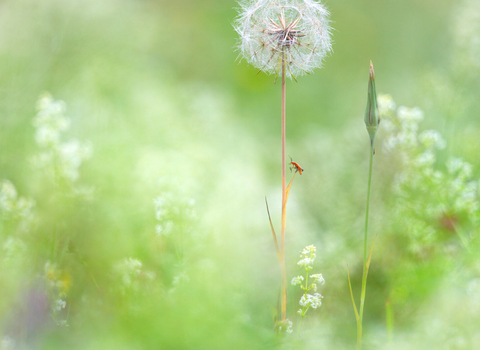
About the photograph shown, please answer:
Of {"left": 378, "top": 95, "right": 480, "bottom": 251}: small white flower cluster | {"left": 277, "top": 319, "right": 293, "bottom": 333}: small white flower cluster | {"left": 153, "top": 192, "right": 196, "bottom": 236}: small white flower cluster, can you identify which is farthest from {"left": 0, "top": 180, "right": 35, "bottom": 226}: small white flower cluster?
{"left": 378, "top": 95, "right": 480, "bottom": 251}: small white flower cluster

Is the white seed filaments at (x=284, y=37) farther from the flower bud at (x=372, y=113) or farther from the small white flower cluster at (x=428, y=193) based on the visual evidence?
the small white flower cluster at (x=428, y=193)

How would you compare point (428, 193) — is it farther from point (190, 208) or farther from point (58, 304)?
point (58, 304)

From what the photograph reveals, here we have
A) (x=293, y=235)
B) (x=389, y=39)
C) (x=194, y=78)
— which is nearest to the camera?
(x=293, y=235)

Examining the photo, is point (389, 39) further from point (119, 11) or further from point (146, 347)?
point (146, 347)

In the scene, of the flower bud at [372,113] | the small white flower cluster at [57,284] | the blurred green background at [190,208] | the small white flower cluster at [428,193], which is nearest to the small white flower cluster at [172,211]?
the blurred green background at [190,208]

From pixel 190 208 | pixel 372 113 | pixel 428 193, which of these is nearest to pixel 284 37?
pixel 372 113

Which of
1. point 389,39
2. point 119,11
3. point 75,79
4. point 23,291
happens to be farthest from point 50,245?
point 389,39
